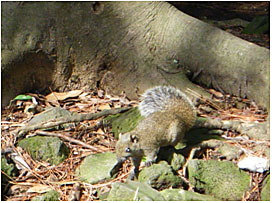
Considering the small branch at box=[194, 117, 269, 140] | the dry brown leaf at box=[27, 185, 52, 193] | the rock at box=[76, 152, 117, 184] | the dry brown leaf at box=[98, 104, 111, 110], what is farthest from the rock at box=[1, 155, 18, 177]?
the small branch at box=[194, 117, 269, 140]

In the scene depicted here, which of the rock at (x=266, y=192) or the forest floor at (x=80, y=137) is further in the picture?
the forest floor at (x=80, y=137)

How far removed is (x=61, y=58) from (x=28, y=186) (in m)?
1.52

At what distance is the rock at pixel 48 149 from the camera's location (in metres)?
3.02

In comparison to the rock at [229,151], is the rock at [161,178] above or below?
below

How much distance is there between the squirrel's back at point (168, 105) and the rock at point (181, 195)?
75 cm

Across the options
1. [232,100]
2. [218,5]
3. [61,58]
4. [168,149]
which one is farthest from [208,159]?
[218,5]

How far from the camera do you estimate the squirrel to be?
2.93m

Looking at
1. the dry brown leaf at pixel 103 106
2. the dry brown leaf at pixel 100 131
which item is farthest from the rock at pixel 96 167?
the dry brown leaf at pixel 103 106

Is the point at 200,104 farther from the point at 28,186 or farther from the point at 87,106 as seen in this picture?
the point at 28,186

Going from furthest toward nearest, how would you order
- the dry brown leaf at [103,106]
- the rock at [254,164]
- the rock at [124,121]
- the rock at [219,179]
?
the dry brown leaf at [103,106] < the rock at [124,121] < the rock at [254,164] < the rock at [219,179]

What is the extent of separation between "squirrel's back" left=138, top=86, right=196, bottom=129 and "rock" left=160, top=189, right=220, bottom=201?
75cm

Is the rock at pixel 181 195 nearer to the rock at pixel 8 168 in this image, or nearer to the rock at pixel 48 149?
the rock at pixel 48 149

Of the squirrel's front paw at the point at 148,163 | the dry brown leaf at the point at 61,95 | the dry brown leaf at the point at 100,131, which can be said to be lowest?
the squirrel's front paw at the point at 148,163

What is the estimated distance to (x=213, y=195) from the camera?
2754mm
